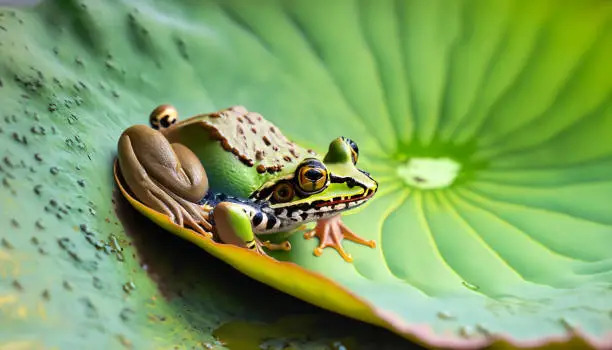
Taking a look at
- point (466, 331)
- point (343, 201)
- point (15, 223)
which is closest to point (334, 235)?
point (343, 201)

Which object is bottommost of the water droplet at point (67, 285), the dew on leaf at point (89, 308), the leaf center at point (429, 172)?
the dew on leaf at point (89, 308)

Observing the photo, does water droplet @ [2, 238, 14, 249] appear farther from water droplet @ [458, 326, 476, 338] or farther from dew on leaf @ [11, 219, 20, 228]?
water droplet @ [458, 326, 476, 338]

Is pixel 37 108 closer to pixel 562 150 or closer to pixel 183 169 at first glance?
pixel 183 169

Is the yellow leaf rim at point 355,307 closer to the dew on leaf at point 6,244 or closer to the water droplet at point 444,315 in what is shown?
the water droplet at point 444,315

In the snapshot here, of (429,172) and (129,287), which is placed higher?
(429,172)

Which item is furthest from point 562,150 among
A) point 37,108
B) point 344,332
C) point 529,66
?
point 37,108

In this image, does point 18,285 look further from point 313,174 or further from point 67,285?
point 313,174

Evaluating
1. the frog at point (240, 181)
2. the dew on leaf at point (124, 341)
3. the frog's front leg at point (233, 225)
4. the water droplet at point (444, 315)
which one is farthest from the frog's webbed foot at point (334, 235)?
the dew on leaf at point (124, 341)
